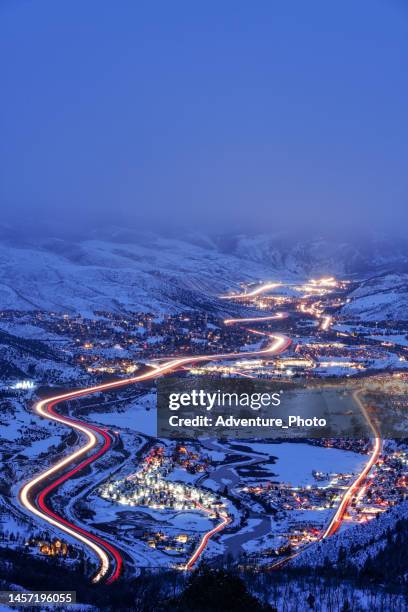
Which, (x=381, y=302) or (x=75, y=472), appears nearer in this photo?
(x=75, y=472)

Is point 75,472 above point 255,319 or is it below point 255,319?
below

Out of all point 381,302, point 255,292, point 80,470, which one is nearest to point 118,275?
point 255,292

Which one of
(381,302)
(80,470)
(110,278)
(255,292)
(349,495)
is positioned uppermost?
(255,292)

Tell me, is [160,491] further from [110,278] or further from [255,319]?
[110,278]

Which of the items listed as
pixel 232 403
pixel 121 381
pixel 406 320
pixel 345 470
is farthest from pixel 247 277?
pixel 345 470

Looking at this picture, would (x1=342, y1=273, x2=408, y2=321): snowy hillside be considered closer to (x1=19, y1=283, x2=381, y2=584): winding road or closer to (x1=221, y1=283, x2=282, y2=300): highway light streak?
(x1=221, y1=283, x2=282, y2=300): highway light streak

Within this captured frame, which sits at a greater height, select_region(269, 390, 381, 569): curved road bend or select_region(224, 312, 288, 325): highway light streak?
select_region(224, 312, 288, 325): highway light streak

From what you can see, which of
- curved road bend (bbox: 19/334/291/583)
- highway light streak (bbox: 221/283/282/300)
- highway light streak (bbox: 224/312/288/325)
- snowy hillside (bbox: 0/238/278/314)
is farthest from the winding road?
highway light streak (bbox: 221/283/282/300)

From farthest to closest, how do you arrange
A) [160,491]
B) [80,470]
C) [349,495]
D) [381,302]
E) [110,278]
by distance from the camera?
1. [110,278]
2. [381,302]
3. [80,470]
4. [160,491]
5. [349,495]

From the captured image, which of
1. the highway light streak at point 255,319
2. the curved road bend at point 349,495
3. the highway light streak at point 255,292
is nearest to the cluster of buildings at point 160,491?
the curved road bend at point 349,495

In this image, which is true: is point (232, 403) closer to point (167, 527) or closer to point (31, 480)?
point (31, 480)

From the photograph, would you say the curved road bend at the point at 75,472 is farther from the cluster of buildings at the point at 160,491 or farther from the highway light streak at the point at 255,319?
the highway light streak at the point at 255,319

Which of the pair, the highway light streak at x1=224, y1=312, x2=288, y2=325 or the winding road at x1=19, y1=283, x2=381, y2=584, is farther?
the highway light streak at x1=224, y1=312, x2=288, y2=325
